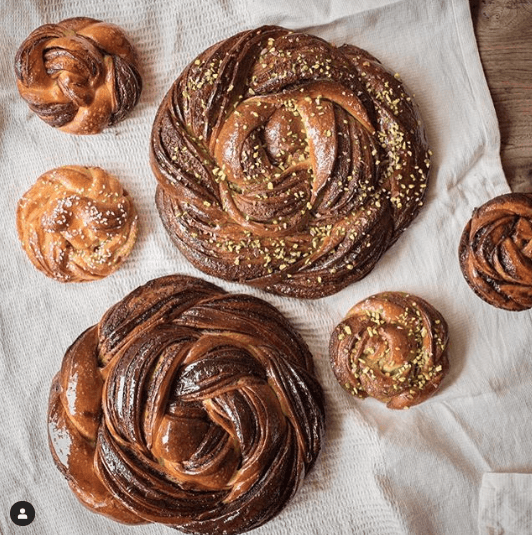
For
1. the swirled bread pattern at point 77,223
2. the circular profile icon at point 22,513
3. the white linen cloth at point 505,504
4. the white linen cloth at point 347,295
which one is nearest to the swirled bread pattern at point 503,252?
the white linen cloth at point 347,295

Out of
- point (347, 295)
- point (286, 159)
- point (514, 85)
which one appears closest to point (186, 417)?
point (347, 295)

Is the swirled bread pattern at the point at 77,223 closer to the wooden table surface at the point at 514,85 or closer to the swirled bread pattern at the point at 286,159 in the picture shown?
the swirled bread pattern at the point at 286,159

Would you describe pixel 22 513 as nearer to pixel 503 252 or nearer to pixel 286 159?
pixel 286 159

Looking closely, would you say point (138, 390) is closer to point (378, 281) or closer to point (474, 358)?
point (378, 281)

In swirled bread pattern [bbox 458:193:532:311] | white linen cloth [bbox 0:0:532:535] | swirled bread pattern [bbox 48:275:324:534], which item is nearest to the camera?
swirled bread pattern [bbox 48:275:324:534]

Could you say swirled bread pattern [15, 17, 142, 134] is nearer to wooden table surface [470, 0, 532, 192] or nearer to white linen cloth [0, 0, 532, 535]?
white linen cloth [0, 0, 532, 535]

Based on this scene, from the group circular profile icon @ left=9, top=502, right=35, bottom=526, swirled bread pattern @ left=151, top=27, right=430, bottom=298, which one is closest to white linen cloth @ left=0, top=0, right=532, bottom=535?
circular profile icon @ left=9, top=502, right=35, bottom=526
